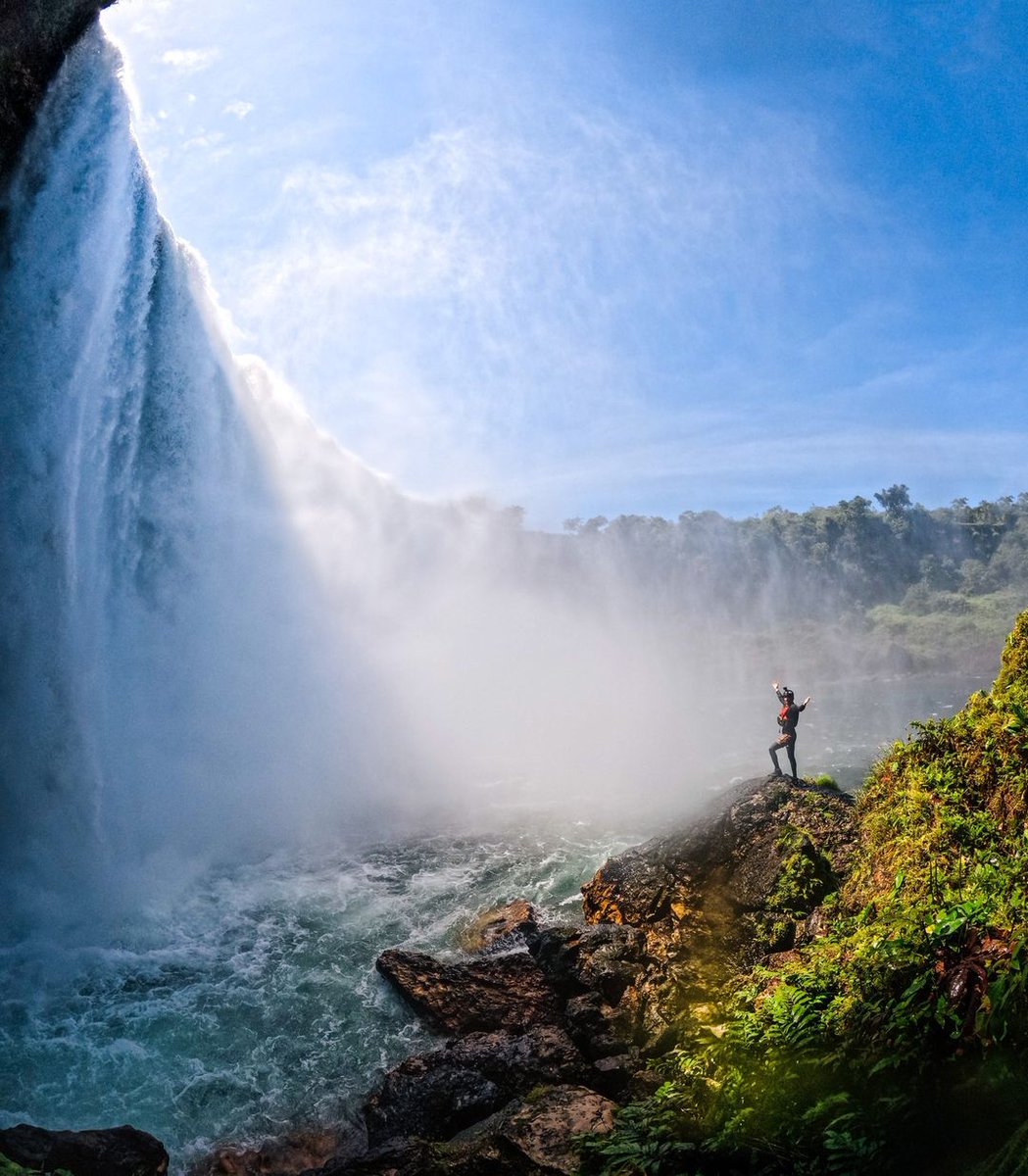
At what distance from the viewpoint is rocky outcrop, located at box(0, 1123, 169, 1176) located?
6023 mm

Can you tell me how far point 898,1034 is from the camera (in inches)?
140

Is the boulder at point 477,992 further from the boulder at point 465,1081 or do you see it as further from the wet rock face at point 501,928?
the wet rock face at point 501,928

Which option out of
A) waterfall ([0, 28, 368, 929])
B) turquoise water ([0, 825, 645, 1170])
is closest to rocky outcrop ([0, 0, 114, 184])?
waterfall ([0, 28, 368, 929])

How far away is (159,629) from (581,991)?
46.5ft

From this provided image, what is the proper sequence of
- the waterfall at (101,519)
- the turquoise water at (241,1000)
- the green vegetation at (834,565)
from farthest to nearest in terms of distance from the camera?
the green vegetation at (834,565)
the waterfall at (101,519)
the turquoise water at (241,1000)

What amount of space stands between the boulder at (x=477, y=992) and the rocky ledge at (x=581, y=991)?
0.02m

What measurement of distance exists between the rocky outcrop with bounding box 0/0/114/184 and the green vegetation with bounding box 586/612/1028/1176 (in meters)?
17.1

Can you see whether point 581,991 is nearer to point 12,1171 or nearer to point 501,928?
point 501,928

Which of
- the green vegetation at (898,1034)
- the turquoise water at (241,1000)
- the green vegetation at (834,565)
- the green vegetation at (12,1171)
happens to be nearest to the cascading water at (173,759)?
the turquoise water at (241,1000)

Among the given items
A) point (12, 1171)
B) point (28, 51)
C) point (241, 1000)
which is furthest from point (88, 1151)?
point (28, 51)

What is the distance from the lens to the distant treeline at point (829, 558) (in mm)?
65812

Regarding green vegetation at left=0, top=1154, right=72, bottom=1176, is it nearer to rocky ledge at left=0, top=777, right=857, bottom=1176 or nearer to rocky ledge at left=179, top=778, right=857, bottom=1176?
rocky ledge at left=0, top=777, right=857, bottom=1176

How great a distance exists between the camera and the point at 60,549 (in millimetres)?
13172

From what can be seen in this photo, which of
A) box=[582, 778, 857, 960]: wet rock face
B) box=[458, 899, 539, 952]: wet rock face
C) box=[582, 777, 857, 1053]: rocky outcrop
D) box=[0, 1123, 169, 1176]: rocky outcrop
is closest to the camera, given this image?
box=[0, 1123, 169, 1176]: rocky outcrop
